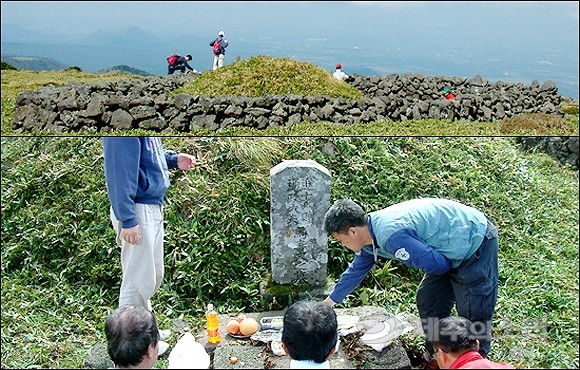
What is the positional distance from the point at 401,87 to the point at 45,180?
4.42m

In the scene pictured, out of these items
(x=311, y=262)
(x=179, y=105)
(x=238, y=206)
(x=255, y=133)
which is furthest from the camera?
(x=179, y=105)

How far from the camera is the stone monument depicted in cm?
417

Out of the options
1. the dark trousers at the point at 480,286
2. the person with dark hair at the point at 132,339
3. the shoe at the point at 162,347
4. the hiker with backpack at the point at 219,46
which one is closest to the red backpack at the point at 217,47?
the hiker with backpack at the point at 219,46

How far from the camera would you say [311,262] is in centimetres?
440

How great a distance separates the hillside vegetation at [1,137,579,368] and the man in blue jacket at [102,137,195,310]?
50 centimetres

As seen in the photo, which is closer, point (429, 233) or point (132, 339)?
point (132, 339)

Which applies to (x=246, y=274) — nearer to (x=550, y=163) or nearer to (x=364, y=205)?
(x=364, y=205)

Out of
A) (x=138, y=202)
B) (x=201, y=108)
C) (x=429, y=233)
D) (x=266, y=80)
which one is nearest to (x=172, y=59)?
(x=201, y=108)

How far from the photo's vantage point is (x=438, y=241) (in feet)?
10.4

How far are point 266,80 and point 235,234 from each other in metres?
2.53

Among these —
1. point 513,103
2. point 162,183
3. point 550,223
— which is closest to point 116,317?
point 162,183

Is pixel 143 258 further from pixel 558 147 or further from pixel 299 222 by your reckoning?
pixel 558 147

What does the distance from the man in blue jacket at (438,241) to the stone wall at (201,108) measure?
3.08m

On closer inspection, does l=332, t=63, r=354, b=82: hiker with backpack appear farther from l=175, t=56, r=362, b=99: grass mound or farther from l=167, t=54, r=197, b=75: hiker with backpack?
l=167, t=54, r=197, b=75: hiker with backpack
